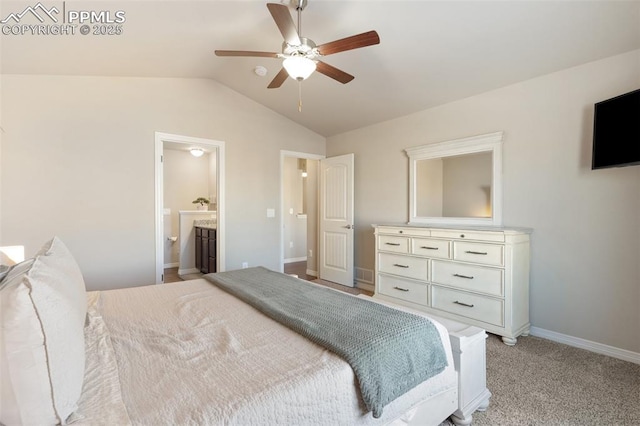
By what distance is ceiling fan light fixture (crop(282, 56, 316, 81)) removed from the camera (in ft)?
6.59

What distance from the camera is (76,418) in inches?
32.7

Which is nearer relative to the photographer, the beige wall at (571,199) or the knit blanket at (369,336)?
the knit blanket at (369,336)

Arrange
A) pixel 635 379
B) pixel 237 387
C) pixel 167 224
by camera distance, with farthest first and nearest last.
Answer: pixel 167 224 < pixel 635 379 < pixel 237 387

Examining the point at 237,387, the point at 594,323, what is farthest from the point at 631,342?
the point at 237,387

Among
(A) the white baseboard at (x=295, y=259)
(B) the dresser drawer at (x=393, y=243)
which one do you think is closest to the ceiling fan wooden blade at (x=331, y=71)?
(B) the dresser drawer at (x=393, y=243)

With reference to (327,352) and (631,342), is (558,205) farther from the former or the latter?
(327,352)

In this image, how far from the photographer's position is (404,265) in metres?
3.42

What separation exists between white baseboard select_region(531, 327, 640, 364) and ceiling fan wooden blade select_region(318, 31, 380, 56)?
9.62 ft

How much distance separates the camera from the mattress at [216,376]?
34.8 inches

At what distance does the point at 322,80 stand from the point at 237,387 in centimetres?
322

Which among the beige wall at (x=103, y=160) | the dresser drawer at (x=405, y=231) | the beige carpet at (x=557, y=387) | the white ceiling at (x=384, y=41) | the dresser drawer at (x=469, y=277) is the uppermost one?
the white ceiling at (x=384, y=41)

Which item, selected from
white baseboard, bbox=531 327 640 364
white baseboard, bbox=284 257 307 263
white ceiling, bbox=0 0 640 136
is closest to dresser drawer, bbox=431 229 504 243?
white baseboard, bbox=531 327 640 364

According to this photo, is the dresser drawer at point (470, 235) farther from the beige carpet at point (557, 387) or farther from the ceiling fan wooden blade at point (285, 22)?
the ceiling fan wooden blade at point (285, 22)

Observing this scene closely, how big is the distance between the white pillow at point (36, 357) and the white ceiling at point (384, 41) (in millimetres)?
2150
